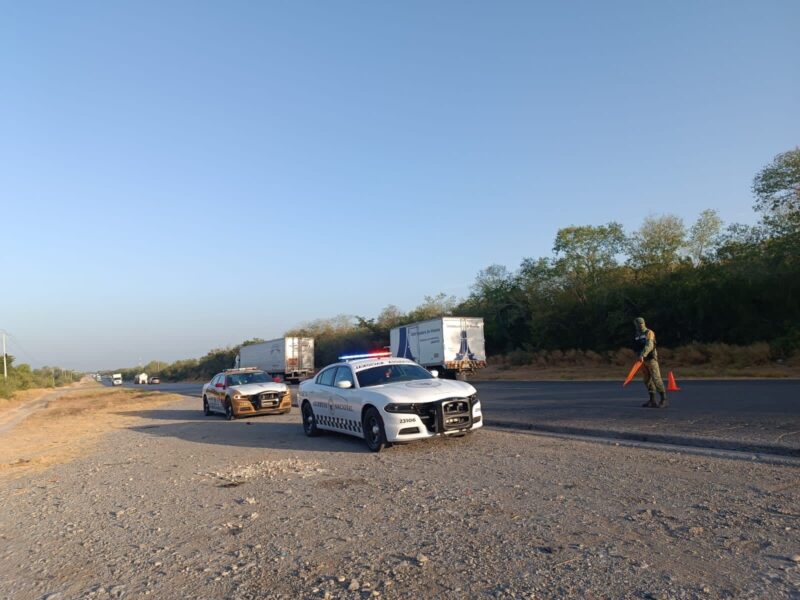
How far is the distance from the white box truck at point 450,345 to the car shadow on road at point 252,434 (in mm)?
15713

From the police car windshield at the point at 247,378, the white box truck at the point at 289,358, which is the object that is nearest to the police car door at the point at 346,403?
the police car windshield at the point at 247,378

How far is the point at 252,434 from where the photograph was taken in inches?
563

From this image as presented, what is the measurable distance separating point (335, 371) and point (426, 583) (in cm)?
828

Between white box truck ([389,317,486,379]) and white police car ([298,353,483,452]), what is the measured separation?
21493 mm

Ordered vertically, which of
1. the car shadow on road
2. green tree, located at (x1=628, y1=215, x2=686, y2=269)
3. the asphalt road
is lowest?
the car shadow on road

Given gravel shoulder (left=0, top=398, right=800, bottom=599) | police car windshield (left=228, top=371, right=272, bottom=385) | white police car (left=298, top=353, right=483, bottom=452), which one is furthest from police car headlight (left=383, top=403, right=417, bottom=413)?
police car windshield (left=228, top=371, right=272, bottom=385)

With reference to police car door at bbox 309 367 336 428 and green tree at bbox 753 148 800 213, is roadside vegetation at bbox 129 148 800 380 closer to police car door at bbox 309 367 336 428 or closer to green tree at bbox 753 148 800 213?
green tree at bbox 753 148 800 213

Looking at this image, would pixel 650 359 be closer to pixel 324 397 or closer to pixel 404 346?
pixel 324 397

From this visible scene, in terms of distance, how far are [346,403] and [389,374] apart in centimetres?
94

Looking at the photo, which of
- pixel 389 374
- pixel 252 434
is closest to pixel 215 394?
pixel 252 434

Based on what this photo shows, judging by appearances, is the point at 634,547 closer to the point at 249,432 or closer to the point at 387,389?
the point at 387,389

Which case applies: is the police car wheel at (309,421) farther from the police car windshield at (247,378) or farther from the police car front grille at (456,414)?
the police car windshield at (247,378)

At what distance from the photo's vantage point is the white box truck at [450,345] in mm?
33844

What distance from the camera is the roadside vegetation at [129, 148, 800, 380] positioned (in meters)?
30.1
